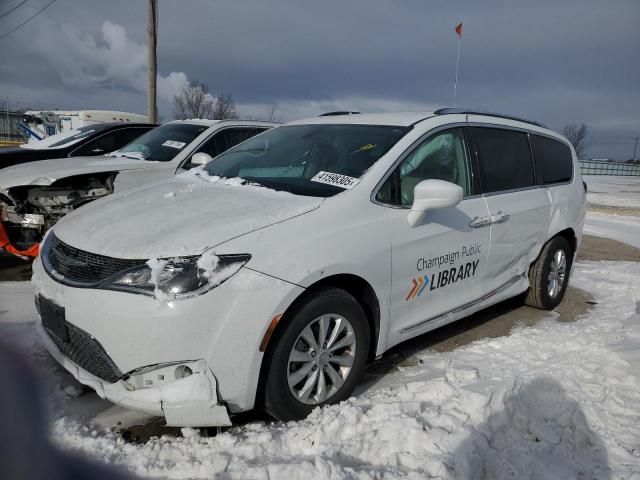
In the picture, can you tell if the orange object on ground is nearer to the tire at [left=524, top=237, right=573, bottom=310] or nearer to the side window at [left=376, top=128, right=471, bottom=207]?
the side window at [left=376, top=128, right=471, bottom=207]

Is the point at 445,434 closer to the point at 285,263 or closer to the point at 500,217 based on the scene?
the point at 285,263

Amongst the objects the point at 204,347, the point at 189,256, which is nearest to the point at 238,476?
the point at 204,347

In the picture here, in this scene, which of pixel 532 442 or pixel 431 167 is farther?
pixel 431 167

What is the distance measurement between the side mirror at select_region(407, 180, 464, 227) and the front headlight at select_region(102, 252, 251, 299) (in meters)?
1.25

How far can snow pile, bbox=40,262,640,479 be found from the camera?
2277 mm

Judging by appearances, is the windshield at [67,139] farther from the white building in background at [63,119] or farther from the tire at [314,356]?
the white building in background at [63,119]

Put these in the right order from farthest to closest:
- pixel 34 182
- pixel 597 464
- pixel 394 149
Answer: pixel 34 182 < pixel 394 149 < pixel 597 464

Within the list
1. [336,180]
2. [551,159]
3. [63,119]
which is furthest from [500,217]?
[63,119]

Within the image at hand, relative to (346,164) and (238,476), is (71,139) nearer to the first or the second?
(346,164)

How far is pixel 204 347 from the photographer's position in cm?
222

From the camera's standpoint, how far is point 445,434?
2.49 metres

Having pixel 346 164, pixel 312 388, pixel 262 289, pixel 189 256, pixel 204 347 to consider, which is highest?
pixel 346 164

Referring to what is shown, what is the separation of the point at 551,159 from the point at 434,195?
93.1 inches

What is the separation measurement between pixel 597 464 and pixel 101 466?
2.44 m
